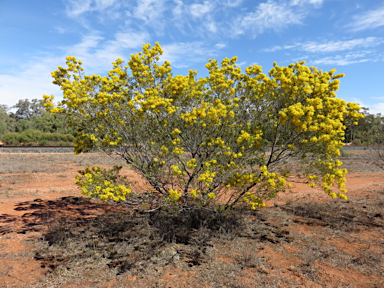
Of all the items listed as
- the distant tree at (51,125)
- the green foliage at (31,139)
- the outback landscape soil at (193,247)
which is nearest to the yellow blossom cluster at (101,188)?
the outback landscape soil at (193,247)

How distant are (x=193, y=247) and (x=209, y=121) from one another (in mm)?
2843

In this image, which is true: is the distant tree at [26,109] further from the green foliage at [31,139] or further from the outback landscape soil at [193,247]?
the outback landscape soil at [193,247]

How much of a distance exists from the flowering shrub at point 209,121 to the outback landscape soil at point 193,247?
1052 mm

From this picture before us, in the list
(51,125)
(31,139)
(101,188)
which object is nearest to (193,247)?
(101,188)

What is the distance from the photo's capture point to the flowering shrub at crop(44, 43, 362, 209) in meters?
5.15

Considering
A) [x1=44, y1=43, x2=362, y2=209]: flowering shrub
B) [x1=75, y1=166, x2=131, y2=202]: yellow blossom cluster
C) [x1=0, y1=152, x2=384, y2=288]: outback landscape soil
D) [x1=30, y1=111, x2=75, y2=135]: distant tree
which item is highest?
[x1=30, y1=111, x2=75, y2=135]: distant tree

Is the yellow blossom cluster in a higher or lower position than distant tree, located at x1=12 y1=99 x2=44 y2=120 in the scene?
lower

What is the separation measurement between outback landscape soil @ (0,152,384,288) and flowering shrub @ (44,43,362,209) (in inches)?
41.4

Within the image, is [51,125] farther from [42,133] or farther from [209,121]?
[209,121]

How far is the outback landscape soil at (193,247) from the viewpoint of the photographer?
4.46 metres

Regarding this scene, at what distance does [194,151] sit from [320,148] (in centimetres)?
284

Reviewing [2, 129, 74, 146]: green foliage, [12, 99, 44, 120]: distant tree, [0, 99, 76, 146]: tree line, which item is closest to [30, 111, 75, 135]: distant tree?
[0, 99, 76, 146]: tree line

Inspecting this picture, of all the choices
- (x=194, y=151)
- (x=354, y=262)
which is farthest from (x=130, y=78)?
(x=354, y=262)

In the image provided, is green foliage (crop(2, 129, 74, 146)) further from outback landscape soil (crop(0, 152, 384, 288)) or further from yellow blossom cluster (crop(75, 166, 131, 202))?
yellow blossom cluster (crop(75, 166, 131, 202))
